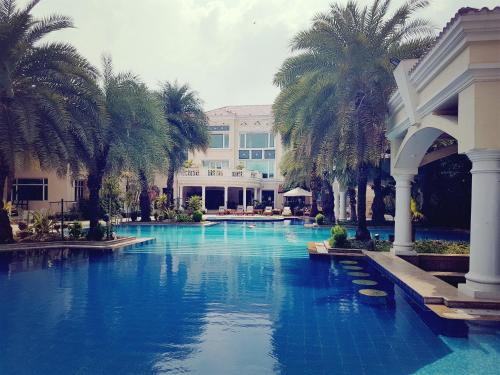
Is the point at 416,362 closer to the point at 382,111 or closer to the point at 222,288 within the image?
the point at 222,288

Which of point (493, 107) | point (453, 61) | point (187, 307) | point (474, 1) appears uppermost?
point (474, 1)

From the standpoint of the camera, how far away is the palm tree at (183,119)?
3011 cm

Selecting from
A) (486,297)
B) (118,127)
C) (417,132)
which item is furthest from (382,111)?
(118,127)

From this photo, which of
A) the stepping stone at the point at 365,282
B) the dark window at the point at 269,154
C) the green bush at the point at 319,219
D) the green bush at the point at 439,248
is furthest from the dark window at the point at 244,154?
the stepping stone at the point at 365,282

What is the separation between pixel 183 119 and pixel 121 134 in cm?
1206

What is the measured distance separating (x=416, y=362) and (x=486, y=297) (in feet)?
9.19

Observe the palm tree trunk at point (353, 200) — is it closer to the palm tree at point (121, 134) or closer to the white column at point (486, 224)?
the palm tree at point (121, 134)

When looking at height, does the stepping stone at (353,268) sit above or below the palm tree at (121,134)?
below

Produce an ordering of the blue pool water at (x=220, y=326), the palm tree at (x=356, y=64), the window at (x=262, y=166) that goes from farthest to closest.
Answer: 1. the window at (x=262, y=166)
2. the palm tree at (x=356, y=64)
3. the blue pool water at (x=220, y=326)

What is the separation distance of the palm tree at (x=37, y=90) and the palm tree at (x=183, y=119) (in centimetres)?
1367

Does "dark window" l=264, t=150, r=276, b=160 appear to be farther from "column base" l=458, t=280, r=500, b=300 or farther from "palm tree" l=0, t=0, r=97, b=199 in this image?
"column base" l=458, t=280, r=500, b=300

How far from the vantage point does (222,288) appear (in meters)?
9.91

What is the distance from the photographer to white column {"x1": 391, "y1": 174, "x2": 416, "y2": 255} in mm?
12898

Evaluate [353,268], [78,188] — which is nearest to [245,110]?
[78,188]
